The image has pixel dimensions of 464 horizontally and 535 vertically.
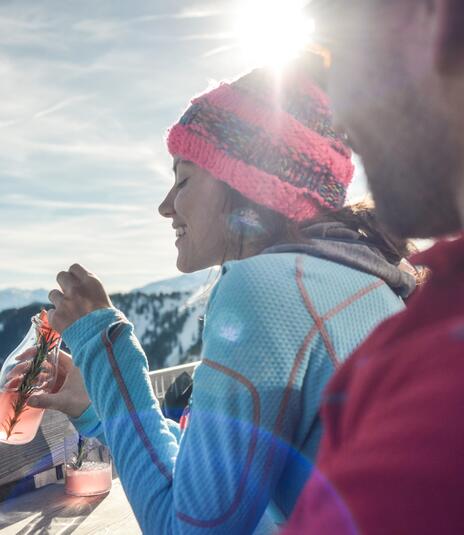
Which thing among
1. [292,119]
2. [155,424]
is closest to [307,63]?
[292,119]

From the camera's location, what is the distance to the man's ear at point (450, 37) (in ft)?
2.49

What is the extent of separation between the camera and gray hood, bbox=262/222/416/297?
4.88 feet

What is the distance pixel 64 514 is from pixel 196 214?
1181 millimetres

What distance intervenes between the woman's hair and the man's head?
69 cm

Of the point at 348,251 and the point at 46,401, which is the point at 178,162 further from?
the point at 46,401

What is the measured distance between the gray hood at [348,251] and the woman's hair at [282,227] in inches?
1.3

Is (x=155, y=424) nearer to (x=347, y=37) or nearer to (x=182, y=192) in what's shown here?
(x=182, y=192)

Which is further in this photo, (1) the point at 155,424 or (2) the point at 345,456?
(1) the point at 155,424

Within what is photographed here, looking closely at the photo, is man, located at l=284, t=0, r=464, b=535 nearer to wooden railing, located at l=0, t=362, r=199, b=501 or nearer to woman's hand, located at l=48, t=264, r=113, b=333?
woman's hand, located at l=48, t=264, r=113, b=333

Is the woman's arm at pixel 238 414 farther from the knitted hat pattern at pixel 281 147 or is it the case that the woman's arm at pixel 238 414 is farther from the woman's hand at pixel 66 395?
the woman's hand at pixel 66 395

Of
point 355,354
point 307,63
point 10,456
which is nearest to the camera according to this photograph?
point 355,354

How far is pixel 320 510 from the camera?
598 millimetres

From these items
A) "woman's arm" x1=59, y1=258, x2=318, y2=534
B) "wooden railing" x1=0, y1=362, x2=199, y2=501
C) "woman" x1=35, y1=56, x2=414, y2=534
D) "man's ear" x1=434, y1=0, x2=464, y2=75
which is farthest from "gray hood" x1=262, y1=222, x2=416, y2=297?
"wooden railing" x1=0, y1=362, x2=199, y2=501

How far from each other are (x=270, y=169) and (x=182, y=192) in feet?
0.87
